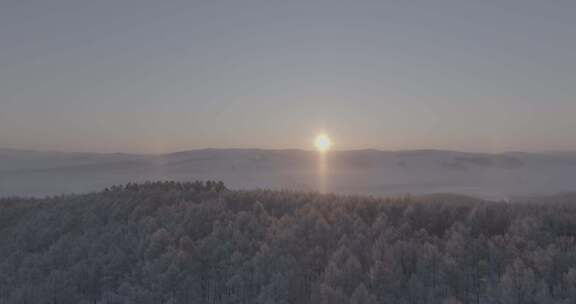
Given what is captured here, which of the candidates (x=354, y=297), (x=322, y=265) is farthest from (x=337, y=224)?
(x=354, y=297)

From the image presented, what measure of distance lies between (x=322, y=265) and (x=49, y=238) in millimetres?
9181

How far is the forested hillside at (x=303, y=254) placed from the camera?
29.5ft

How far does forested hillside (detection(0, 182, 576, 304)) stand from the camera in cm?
899

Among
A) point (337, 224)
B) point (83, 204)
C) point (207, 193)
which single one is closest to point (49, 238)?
point (83, 204)

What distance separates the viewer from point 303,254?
35.8 feet

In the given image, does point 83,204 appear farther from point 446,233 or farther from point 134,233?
point 446,233

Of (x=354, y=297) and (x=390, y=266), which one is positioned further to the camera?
(x=390, y=266)

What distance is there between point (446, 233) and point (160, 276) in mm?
5727

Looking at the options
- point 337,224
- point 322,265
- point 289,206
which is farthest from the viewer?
point 289,206

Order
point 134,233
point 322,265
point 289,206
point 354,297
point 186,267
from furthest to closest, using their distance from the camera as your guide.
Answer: point 289,206, point 134,233, point 186,267, point 322,265, point 354,297

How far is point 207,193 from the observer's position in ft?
59.5

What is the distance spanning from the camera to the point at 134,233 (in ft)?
45.6

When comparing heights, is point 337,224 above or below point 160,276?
above

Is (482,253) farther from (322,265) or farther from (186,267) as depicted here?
(186,267)
